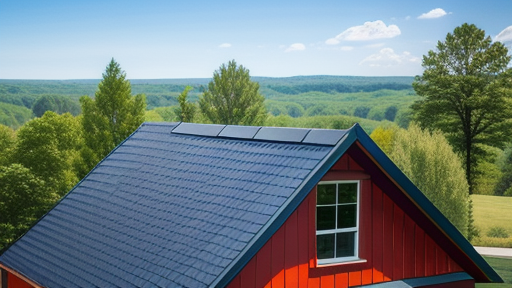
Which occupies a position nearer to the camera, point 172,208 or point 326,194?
point 326,194

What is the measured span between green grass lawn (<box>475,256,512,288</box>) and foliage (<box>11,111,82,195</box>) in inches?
734

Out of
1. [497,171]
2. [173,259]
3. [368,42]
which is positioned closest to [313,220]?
[173,259]

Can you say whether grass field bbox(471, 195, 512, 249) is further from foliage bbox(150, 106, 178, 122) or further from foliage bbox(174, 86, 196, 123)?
foliage bbox(150, 106, 178, 122)

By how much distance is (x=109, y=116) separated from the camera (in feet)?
97.4

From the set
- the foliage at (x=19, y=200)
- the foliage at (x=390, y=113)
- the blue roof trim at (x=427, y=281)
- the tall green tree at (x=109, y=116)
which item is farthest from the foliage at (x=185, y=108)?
the foliage at (x=390, y=113)

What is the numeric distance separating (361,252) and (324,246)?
58 centimetres

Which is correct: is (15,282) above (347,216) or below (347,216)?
below

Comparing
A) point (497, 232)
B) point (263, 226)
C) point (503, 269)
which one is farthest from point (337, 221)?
point (497, 232)

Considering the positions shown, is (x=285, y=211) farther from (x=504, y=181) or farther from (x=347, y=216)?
(x=504, y=181)

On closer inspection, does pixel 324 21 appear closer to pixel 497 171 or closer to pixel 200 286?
pixel 497 171

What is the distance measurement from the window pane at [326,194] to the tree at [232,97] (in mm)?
42447

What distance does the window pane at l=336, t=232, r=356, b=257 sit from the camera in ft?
26.9

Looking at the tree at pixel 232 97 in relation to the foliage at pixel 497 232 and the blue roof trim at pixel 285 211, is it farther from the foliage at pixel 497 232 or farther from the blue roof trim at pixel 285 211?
the blue roof trim at pixel 285 211

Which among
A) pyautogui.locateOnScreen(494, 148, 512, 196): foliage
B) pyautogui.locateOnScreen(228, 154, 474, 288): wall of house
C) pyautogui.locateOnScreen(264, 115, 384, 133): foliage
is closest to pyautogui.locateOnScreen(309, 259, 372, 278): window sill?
pyautogui.locateOnScreen(228, 154, 474, 288): wall of house
